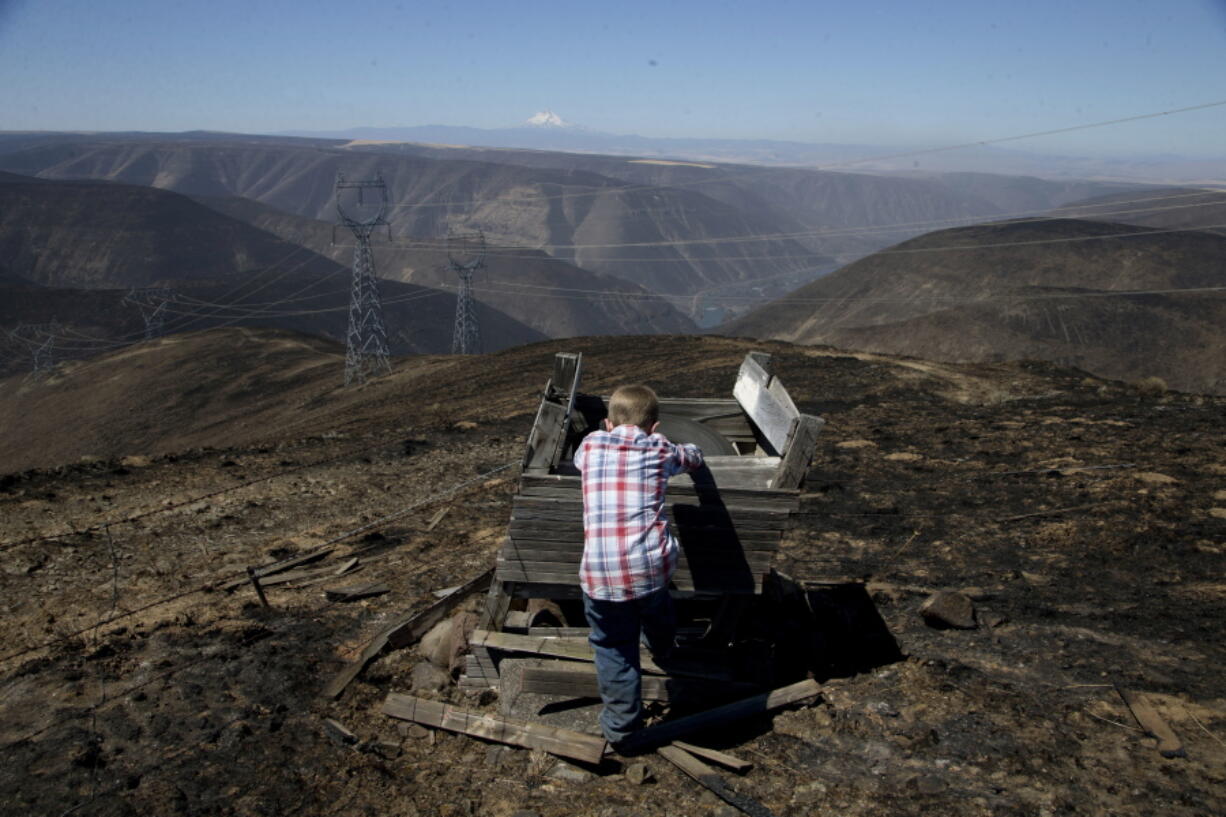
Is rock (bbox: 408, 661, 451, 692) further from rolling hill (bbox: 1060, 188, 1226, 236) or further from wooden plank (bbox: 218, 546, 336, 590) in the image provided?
rolling hill (bbox: 1060, 188, 1226, 236)

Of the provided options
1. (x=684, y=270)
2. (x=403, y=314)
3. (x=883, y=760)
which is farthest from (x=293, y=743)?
(x=684, y=270)

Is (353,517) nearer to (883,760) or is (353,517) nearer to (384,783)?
(384,783)

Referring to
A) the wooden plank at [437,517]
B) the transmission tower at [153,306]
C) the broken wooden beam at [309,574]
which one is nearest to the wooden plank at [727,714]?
the broken wooden beam at [309,574]

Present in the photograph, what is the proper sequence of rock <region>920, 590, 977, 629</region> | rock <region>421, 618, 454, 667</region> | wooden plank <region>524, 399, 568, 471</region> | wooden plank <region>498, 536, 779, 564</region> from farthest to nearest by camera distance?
rock <region>920, 590, 977, 629</region> → rock <region>421, 618, 454, 667</region> → wooden plank <region>524, 399, 568, 471</region> → wooden plank <region>498, 536, 779, 564</region>

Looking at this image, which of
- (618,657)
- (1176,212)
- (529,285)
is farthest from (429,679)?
(1176,212)

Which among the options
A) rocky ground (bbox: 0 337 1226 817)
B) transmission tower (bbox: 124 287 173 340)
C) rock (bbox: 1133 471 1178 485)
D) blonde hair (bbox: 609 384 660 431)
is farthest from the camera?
transmission tower (bbox: 124 287 173 340)

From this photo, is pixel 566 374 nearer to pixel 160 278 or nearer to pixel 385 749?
pixel 385 749

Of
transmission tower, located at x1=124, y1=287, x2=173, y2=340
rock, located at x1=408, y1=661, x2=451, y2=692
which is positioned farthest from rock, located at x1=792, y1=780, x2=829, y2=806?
transmission tower, located at x1=124, y1=287, x2=173, y2=340
